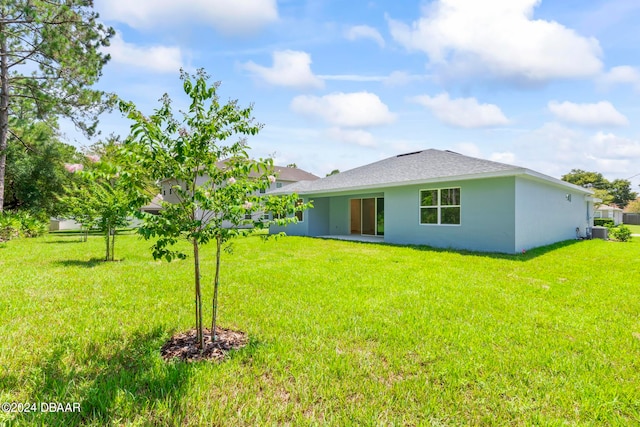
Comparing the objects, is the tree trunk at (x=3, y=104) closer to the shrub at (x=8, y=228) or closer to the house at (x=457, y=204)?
the shrub at (x=8, y=228)

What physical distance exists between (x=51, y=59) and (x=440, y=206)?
16.8m

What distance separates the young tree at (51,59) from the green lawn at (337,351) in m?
10.3

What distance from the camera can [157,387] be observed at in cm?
247

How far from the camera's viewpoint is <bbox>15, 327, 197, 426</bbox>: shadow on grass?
214cm

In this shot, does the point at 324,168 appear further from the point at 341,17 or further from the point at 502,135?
the point at 341,17

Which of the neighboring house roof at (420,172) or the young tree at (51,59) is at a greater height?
the young tree at (51,59)

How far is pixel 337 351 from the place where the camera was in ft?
10.4

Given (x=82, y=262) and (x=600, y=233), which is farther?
(x=600, y=233)

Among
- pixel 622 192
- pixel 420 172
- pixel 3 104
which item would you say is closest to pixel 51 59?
pixel 3 104

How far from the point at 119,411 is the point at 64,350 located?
1447 millimetres

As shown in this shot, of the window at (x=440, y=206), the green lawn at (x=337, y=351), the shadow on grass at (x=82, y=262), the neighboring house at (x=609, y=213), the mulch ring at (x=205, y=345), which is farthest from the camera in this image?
the neighboring house at (x=609, y=213)

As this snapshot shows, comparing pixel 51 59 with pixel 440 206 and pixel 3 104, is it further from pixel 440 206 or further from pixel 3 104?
pixel 440 206

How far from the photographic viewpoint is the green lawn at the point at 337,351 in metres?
2.27

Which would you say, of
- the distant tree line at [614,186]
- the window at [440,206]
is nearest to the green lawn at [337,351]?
the window at [440,206]
